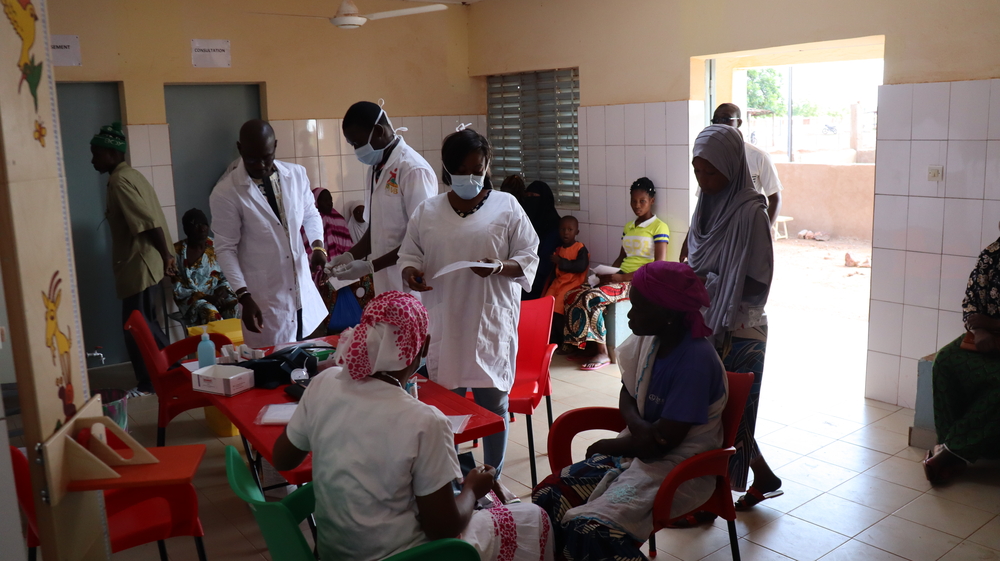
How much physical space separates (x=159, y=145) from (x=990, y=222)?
Result: 5.58 m

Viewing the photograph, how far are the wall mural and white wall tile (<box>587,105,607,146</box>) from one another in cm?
509

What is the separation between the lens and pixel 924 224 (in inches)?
176

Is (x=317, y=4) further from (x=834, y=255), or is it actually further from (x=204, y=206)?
(x=834, y=255)

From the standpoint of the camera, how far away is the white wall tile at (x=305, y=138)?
652 cm

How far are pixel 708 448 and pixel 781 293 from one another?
625 centimetres

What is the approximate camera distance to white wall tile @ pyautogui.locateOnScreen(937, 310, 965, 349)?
14.4 ft

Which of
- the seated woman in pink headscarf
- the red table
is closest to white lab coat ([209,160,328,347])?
the red table

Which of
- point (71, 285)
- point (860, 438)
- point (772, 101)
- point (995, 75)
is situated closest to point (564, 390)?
point (860, 438)

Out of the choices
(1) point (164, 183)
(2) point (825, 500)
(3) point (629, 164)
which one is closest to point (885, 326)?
(2) point (825, 500)

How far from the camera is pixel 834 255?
33.7 feet

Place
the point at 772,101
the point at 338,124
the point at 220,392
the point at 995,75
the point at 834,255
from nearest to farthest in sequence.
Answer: the point at 220,392, the point at 995,75, the point at 338,124, the point at 834,255, the point at 772,101

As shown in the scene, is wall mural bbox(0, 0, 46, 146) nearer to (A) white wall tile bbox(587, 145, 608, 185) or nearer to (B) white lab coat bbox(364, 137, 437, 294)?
(B) white lab coat bbox(364, 137, 437, 294)

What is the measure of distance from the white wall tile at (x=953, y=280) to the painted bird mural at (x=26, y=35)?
4476 millimetres

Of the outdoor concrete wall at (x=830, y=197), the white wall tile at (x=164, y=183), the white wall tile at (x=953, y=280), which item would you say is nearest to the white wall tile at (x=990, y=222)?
the white wall tile at (x=953, y=280)
